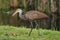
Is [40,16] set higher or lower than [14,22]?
higher

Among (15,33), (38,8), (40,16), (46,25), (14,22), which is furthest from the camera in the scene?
(38,8)

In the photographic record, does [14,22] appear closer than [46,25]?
No

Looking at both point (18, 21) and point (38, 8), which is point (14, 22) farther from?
point (38, 8)

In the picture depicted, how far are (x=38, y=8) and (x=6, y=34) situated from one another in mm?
10023

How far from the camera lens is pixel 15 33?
35.3 ft

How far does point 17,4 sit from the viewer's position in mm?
22594

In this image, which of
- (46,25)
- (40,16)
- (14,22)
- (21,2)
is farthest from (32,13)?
(21,2)

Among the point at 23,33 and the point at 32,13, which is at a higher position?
the point at 32,13

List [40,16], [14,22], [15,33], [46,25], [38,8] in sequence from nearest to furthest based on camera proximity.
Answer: [40,16] → [15,33] → [46,25] → [14,22] → [38,8]

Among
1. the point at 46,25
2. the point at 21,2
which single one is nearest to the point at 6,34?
the point at 46,25

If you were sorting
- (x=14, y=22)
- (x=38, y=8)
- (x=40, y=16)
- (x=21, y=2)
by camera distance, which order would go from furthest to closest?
1. (x=21, y=2)
2. (x=38, y=8)
3. (x=14, y=22)
4. (x=40, y=16)

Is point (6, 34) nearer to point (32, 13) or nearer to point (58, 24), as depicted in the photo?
point (32, 13)

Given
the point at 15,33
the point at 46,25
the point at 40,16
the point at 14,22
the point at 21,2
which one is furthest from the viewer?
the point at 21,2

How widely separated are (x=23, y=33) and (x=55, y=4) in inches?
338
